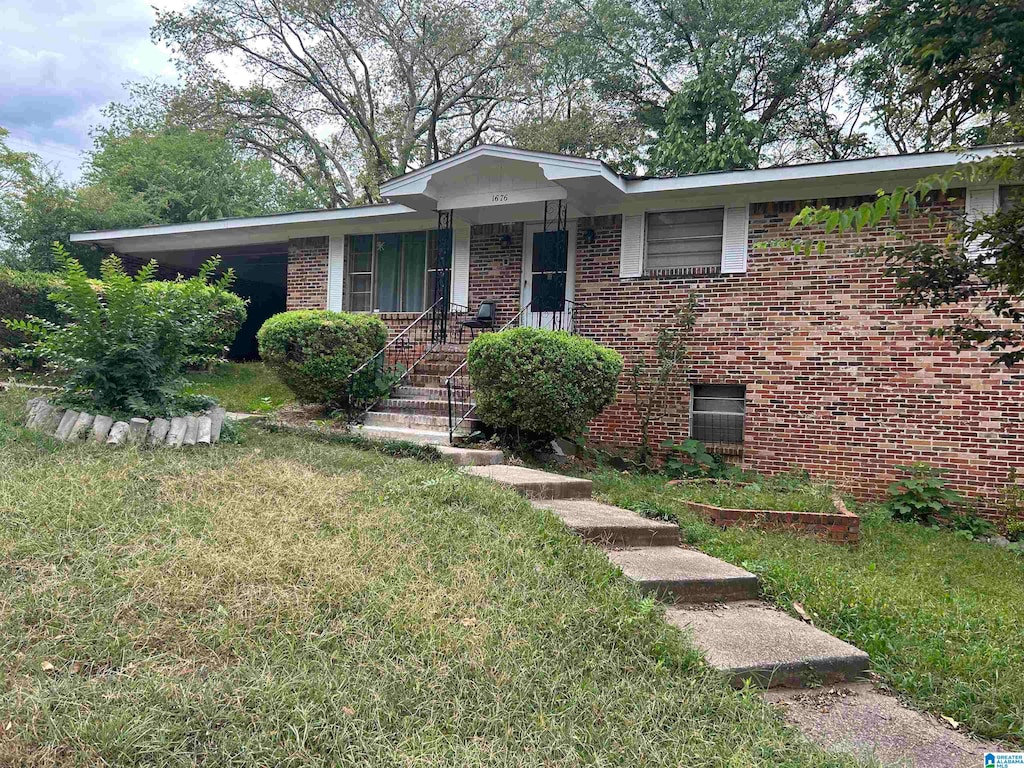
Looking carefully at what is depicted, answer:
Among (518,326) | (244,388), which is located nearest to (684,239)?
(518,326)

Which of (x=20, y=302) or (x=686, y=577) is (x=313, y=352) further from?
(x=20, y=302)

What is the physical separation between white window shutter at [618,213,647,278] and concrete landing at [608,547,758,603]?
5445mm

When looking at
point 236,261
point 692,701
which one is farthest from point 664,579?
point 236,261

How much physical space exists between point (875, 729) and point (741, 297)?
636 cm

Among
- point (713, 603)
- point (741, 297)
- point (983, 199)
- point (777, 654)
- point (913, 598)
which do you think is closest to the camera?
point (777, 654)

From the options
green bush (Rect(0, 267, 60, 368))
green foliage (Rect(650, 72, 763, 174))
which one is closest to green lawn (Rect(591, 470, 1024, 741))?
green bush (Rect(0, 267, 60, 368))

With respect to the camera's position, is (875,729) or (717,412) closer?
(875,729)

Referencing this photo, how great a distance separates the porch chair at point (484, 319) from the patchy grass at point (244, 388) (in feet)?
8.90

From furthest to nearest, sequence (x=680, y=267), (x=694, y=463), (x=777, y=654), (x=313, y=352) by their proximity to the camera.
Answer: (x=680, y=267) < (x=694, y=463) < (x=313, y=352) < (x=777, y=654)

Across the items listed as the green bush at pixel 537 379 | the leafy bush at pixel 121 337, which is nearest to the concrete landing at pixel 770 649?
the green bush at pixel 537 379

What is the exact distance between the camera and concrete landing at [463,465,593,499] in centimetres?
504

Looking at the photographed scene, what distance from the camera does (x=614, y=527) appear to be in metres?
4.19

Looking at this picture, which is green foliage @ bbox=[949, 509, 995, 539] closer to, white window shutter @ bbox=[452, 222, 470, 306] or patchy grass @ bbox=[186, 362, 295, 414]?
white window shutter @ bbox=[452, 222, 470, 306]

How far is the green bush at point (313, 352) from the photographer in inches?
301
